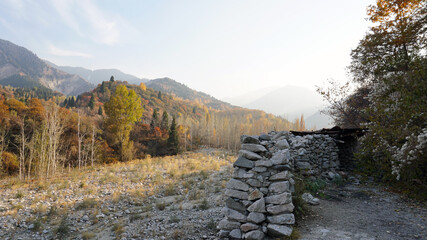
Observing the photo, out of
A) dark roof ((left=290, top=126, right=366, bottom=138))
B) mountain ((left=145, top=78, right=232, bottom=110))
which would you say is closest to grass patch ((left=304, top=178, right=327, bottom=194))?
dark roof ((left=290, top=126, right=366, bottom=138))

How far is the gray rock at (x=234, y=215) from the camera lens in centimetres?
425

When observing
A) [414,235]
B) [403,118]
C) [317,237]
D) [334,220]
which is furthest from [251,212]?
[403,118]

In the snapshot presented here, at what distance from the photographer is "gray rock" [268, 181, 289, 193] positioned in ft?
13.7

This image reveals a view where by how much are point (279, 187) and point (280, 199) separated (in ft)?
0.77

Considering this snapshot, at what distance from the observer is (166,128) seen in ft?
A: 129

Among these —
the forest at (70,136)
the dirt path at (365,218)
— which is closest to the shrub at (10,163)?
the forest at (70,136)

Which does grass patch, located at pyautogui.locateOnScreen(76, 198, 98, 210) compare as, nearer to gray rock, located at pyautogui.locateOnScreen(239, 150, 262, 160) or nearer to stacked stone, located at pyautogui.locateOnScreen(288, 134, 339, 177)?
gray rock, located at pyautogui.locateOnScreen(239, 150, 262, 160)

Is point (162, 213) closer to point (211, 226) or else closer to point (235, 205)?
point (211, 226)

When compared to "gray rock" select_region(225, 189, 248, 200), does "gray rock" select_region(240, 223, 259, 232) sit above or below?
below

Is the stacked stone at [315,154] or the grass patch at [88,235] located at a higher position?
the stacked stone at [315,154]

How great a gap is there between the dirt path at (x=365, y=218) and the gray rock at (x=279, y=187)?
0.94 metres

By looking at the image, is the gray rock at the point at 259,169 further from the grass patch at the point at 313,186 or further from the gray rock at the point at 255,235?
the grass patch at the point at 313,186

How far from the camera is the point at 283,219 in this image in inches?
158

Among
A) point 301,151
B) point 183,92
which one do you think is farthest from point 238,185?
point 183,92
